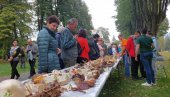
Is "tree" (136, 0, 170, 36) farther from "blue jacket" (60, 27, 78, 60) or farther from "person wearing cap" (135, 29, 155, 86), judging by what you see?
"blue jacket" (60, 27, 78, 60)

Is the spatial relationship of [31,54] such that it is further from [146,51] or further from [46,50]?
[46,50]

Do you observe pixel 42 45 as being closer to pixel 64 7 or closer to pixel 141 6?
pixel 141 6

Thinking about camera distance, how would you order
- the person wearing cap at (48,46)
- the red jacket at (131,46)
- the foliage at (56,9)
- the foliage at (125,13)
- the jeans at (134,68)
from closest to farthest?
1. the person wearing cap at (48,46)
2. the red jacket at (131,46)
3. the jeans at (134,68)
4. the foliage at (125,13)
5. the foliage at (56,9)

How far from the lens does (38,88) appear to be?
441 centimetres

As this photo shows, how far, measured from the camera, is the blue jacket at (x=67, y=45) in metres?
8.77

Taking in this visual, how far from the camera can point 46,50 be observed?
6.91m

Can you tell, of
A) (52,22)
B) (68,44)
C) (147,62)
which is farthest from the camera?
(147,62)

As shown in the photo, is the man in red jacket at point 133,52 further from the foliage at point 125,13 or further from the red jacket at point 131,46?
the foliage at point 125,13

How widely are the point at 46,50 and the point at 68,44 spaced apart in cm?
189

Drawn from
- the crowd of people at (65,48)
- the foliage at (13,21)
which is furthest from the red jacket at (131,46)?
the foliage at (13,21)

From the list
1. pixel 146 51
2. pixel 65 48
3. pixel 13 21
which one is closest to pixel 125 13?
pixel 13 21

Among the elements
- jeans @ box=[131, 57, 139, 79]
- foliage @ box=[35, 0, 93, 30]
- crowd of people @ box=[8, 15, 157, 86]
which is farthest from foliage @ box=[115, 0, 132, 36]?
crowd of people @ box=[8, 15, 157, 86]

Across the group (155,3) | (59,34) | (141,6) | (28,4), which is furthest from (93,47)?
(28,4)

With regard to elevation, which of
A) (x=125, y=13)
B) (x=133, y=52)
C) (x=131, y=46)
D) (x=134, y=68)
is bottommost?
→ (x=134, y=68)
